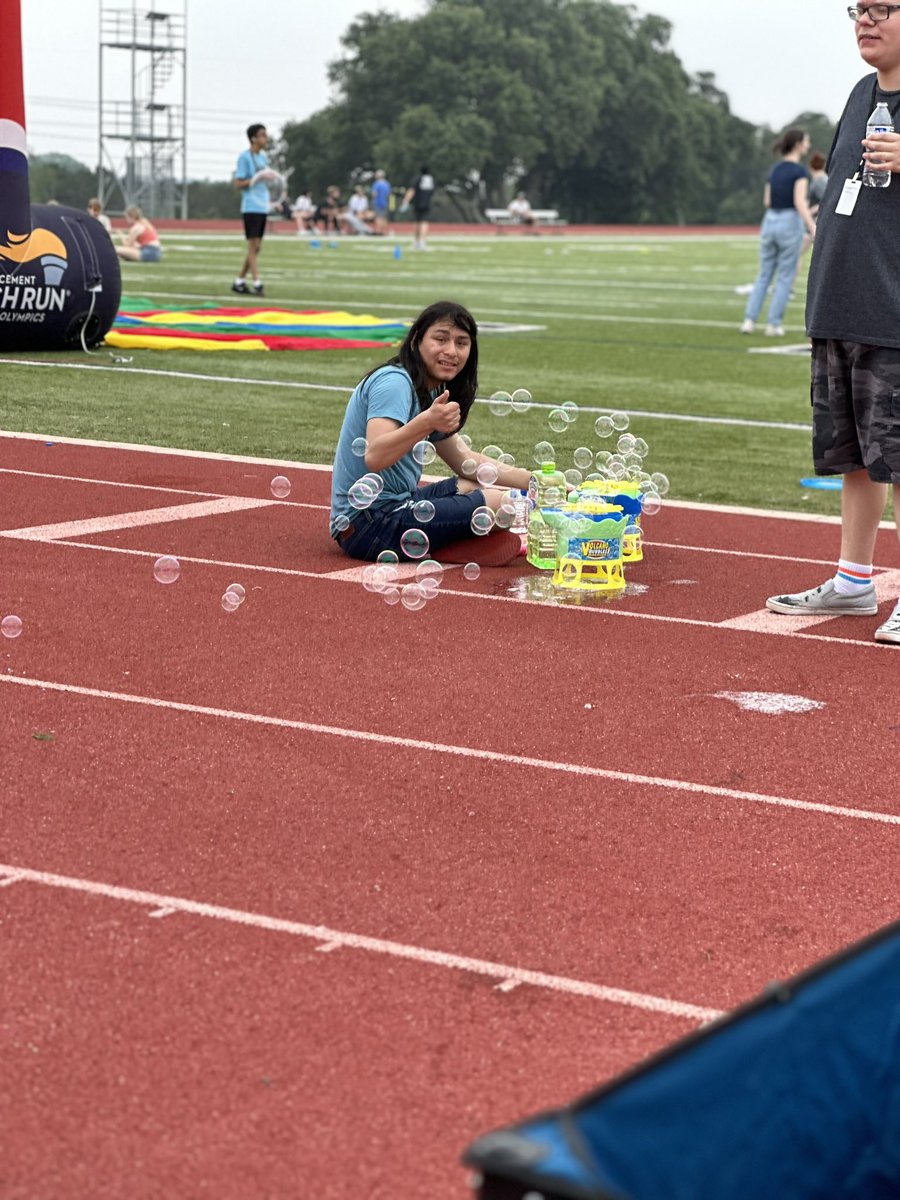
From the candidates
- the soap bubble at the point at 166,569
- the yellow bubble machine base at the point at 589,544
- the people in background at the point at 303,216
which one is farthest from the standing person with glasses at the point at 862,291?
the people in background at the point at 303,216

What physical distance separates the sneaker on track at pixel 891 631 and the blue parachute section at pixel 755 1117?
4.67 m

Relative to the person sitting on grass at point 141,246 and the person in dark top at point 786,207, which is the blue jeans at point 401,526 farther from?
the person sitting on grass at point 141,246

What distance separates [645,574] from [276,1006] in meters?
5.12

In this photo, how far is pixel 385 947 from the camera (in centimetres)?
418

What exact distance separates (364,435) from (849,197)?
8.07ft

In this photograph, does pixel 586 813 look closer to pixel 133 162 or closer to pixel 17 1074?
pixel 17 1074

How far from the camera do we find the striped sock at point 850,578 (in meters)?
7.77

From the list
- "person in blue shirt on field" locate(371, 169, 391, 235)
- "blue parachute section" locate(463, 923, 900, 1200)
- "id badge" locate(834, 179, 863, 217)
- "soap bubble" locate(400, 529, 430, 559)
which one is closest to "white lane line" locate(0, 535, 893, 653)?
"soap bubble" locate(400, 529, 430, 559)

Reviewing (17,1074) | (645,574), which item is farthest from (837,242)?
(17,1074)

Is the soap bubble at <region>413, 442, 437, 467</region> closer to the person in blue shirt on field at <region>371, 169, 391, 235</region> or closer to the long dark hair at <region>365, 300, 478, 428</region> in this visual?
the long dark hair at <region>365, 300, 478, 428</region>

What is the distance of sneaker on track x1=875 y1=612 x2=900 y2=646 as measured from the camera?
737 cm

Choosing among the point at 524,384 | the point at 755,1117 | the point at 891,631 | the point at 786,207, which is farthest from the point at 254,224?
the point at 755,1117

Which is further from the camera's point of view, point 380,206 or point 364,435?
point 380,206

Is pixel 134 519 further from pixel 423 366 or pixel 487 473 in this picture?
pixel 487 473
